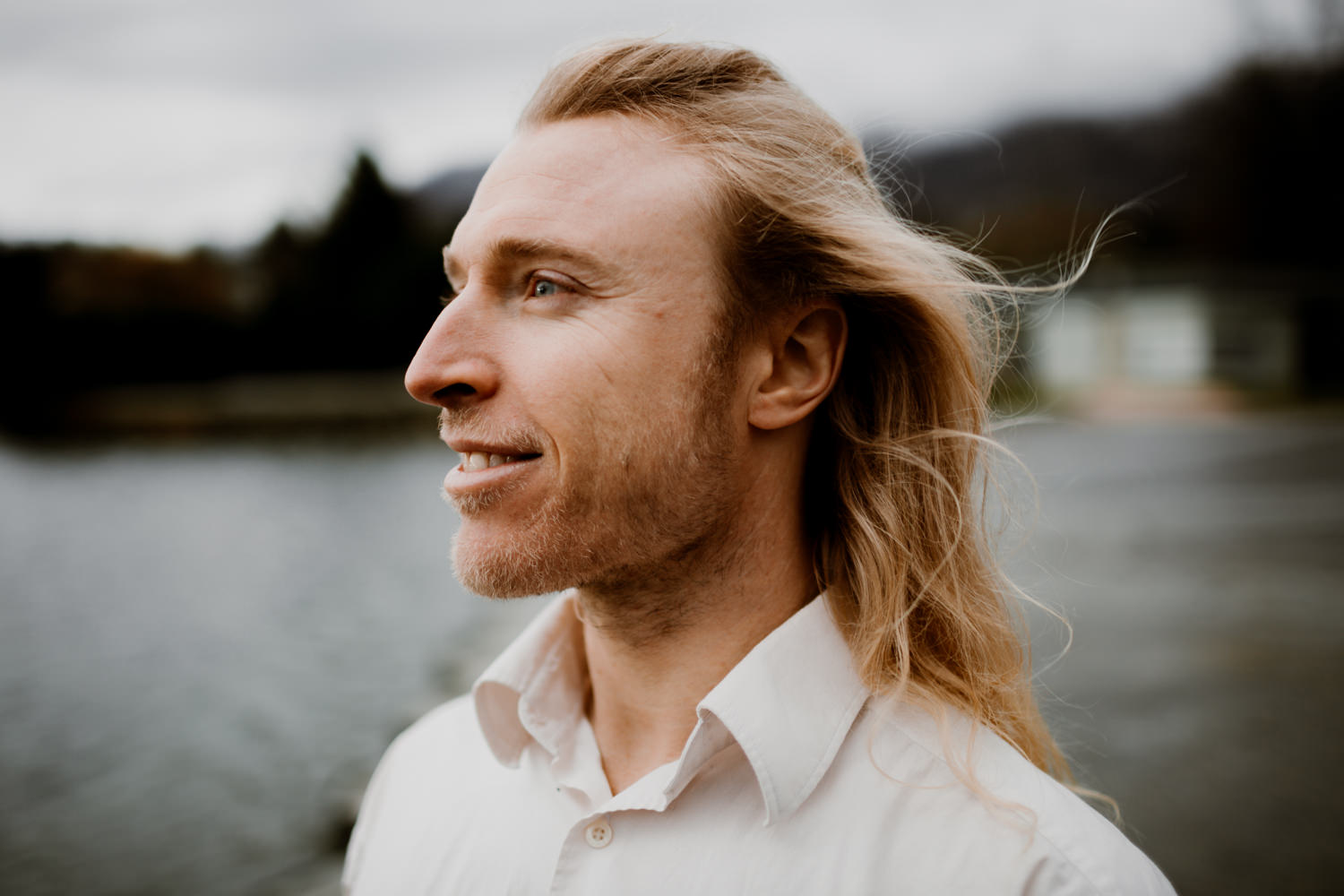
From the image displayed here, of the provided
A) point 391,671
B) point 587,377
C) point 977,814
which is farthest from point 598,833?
point 391,671

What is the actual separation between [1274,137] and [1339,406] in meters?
27.8

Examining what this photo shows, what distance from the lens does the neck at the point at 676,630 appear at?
1.67m

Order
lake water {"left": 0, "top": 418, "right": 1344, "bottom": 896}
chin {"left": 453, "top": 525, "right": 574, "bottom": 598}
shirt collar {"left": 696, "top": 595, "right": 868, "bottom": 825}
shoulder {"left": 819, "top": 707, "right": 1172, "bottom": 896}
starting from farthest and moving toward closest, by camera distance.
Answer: lake water {"left": 0, "top": 418, "right": 1344, "bottom": 896} → chin {"left": 453, "top": 525, "right": 574, "bottom": 598} → shirt collar {"left": 696, "top": 595, "right": 868, "bottom": 825} → shoulder {"left": 819, "top": 707, "right": 1172, "bottom": 896}

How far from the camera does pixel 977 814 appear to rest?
1.42 meters

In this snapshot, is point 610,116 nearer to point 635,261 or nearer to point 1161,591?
point 635,261

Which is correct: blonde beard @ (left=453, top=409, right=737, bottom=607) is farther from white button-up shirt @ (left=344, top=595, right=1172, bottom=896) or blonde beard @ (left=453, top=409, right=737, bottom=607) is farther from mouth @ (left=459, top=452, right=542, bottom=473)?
white button-up shirt @ (left=344, top=595, right=1172, bottom=896)

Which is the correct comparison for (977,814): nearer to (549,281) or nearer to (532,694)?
(532,694)

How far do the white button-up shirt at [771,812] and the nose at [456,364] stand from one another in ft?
1.79

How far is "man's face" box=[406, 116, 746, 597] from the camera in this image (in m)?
1.58

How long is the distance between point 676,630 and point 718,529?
0.64 feet

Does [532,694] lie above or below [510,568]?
below

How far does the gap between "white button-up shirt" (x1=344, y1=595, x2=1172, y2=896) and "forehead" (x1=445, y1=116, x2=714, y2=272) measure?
70cm

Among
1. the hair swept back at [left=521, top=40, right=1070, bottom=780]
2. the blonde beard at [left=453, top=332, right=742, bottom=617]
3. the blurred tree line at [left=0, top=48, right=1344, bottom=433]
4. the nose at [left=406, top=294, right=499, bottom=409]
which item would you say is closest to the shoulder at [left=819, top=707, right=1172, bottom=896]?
the hair swept back at [left=521, top=40, right=1070, bottom=780]

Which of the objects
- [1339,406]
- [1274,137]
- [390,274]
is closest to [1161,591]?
[1339,406]
